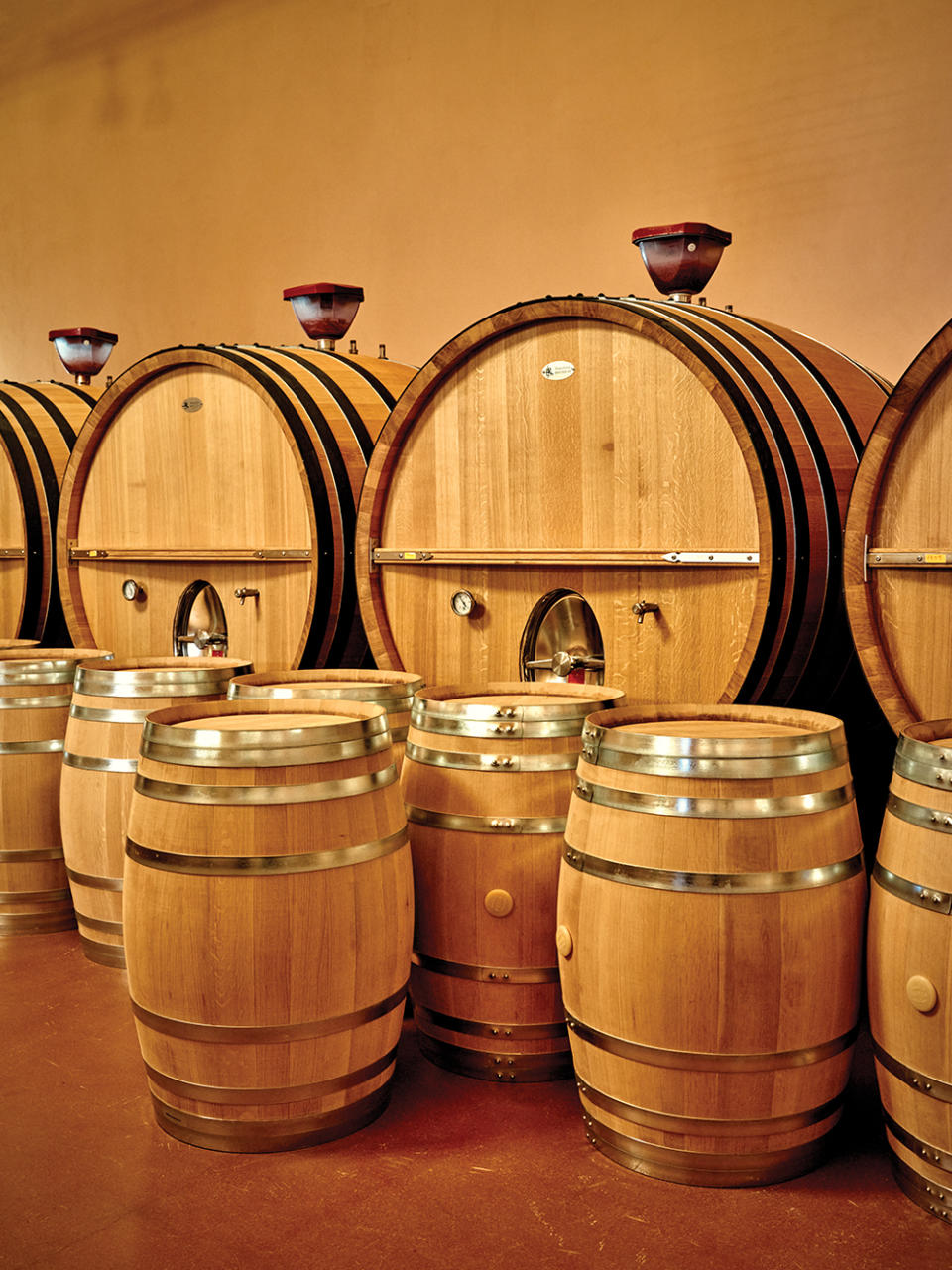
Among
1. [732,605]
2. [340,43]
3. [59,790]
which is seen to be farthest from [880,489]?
[340,43]

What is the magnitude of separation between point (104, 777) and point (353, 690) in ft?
2.60

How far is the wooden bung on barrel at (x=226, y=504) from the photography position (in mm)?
3926

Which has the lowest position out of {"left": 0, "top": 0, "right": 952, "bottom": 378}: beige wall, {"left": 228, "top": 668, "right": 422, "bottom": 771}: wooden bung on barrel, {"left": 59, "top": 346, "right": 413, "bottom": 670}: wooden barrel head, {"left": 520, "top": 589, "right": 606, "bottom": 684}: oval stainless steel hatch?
{"left": 228, "top": 668, "right": 422, "bottom": 771}: wooden bung on barrel

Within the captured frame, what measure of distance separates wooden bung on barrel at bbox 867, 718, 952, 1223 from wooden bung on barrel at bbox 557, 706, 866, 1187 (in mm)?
103

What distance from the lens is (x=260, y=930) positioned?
2.36 metres

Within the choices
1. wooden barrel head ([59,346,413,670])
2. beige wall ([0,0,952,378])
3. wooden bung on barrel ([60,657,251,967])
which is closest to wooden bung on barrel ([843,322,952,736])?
beige wall ([0,0,952,378])

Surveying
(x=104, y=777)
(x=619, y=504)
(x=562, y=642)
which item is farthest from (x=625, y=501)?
(x=104, y=777)

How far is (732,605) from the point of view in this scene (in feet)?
9.89

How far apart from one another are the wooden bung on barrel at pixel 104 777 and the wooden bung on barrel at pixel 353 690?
9.4 inches

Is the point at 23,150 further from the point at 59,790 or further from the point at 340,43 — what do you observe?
the point at 59,790

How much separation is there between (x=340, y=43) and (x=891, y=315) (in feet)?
10.9

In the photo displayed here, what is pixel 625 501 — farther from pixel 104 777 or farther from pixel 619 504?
pixel 104 777

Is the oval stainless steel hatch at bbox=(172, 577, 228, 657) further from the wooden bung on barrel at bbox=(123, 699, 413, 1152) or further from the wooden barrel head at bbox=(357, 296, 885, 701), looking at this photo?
the wooden bung on barrel at bbox=(123, 699, 413, 1152)

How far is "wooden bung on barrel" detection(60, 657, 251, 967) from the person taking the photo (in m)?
3.39
